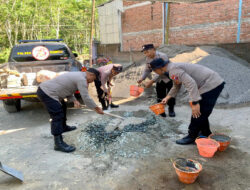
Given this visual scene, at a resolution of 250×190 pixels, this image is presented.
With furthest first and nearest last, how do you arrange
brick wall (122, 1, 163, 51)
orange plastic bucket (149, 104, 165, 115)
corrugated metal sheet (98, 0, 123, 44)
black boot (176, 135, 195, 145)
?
corrugated metal sheet (98, 0, 123, 44) → brick wall (122, 1, 163, 51) → orange plastic bucket (149, 104, 165, 115) → black boot (176, 135, 195, 145)

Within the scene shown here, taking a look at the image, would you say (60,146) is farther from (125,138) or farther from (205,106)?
(205,106)

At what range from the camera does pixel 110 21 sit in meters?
17.4

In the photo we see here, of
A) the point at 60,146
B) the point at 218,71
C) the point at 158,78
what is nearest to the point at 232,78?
the point at 218,71

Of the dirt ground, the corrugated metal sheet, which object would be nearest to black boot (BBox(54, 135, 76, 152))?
the dirt ground

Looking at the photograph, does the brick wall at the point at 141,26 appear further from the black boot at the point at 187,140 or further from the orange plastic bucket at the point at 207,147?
the orange plastic bucket at the point at 207,147

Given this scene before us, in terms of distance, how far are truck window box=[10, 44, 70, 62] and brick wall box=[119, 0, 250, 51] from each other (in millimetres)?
7864

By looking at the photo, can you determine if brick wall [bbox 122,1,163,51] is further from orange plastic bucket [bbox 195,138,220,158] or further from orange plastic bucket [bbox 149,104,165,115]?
orange plastic bucket [bbox 195,138,220,158]

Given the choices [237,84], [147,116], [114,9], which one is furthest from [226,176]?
[114,9]

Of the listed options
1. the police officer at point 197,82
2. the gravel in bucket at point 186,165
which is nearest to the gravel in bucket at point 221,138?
the police officer at point 197,82

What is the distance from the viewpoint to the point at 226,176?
2486 millimetres

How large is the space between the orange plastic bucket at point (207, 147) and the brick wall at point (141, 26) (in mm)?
10997

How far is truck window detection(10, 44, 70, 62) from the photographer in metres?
5.70

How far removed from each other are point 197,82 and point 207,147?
3.17 feet

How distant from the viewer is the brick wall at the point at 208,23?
918 cm
